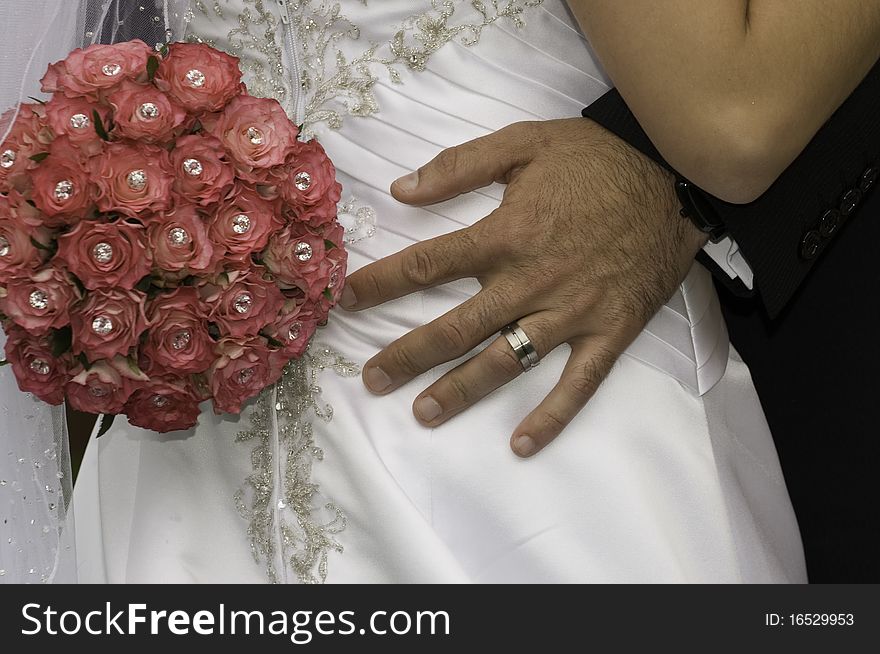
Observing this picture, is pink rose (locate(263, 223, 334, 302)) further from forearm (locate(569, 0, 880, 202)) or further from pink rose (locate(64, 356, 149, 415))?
forearm (locate(569, 0, 880, 202))

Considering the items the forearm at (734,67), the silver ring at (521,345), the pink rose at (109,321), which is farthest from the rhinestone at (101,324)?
the forearm at (734,67)

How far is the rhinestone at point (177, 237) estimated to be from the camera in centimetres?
92

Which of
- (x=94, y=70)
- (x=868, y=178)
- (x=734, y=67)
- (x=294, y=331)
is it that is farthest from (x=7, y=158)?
(x=868, y=178)

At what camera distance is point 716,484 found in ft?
3.72

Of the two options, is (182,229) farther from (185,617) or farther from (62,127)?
(185,617)

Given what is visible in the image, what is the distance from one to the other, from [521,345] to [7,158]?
1.93ft

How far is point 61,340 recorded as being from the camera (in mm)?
943

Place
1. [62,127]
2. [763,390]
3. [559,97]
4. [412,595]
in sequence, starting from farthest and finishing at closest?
[763,390]
[559,97]
[412,595]
[62,127]

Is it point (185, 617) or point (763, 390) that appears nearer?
point (185, 617)

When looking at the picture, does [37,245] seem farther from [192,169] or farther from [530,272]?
[530,272]

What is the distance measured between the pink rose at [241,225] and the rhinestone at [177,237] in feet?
0.10

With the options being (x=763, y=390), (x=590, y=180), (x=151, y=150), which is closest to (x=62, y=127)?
(x=151, y=150)

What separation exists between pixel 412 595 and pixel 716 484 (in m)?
0.39

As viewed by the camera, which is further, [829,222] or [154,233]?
[829,222]
